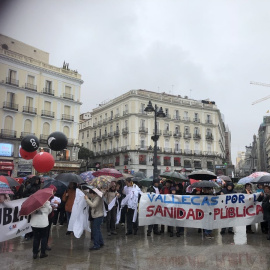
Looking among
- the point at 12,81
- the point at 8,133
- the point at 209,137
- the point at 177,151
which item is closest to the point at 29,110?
the point at 12,81

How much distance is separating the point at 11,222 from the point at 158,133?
47.8m

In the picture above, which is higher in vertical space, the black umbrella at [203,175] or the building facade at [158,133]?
the building facade at [158,133]

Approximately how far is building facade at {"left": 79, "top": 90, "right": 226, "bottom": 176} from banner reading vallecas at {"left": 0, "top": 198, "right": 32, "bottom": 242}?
42.1m

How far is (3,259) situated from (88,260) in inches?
70.7

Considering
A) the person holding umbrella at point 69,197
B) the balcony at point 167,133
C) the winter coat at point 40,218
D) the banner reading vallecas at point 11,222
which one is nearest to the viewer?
the winter coat at point 40,218

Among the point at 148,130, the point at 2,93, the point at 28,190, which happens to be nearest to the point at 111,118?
the point at 148,130

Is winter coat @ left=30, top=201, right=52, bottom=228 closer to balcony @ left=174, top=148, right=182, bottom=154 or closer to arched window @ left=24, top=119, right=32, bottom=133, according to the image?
arched window @ left=24, top=119, right=32, bottom=133

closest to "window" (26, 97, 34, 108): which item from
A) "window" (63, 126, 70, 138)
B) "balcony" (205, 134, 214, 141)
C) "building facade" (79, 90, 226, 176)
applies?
"window" (63, 126, 70, 138)

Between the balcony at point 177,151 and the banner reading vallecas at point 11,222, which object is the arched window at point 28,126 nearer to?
the balcony at point 177,151

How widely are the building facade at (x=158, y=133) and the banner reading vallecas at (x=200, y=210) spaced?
40912mm

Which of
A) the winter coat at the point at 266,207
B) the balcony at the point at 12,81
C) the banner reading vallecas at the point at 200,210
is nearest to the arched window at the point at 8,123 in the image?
the balcony at the point at 12,81

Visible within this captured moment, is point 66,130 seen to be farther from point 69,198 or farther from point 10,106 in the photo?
point 69,198

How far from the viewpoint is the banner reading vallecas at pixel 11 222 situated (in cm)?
677

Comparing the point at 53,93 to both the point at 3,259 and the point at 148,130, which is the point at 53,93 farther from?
the point at 3,259
